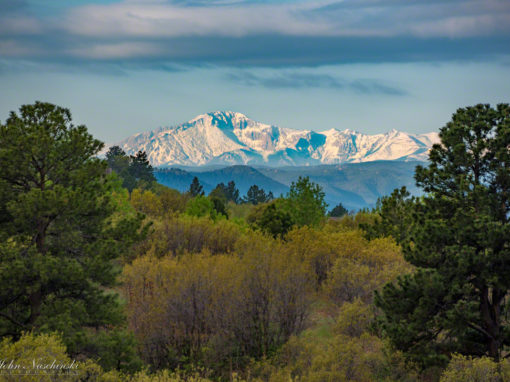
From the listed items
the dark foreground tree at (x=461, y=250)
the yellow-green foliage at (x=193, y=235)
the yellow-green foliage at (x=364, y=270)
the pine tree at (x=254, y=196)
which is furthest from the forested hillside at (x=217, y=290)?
the pine tree at (x=254, y=196)

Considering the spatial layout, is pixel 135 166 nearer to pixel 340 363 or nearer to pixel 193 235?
pixel 193 235

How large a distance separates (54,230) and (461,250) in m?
15.8

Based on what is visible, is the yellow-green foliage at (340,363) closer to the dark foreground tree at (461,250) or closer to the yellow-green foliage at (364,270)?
the dark foreground tree at (461,250)

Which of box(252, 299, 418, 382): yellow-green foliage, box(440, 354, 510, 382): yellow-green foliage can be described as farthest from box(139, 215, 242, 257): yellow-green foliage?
box(440, 354, 510, 382): yellow-green foliage

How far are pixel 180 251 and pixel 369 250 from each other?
49.7ft

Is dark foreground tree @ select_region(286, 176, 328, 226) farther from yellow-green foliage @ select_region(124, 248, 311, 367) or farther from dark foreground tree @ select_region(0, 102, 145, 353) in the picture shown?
dark foreground tree @ select_region(0, 102, 145, 353)

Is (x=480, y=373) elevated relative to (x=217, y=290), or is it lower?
lower

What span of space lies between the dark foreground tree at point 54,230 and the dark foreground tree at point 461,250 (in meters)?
11.7

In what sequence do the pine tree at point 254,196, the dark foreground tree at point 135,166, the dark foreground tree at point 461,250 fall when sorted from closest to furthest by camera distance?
the dark foreground tree at point 461,250 → the dark foreground tree at point 135,166 → the pine tree at point 254,196

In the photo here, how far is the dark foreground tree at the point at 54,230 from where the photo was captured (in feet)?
60.7

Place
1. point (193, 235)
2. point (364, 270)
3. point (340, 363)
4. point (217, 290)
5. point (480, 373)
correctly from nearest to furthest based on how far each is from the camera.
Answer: point (480, 373)
point (340, 363)
point (217, 290)
point (364, 270)
point (193, 235)

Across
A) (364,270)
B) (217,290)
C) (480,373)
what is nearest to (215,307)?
(217,290)

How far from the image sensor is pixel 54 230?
2030 centimetres

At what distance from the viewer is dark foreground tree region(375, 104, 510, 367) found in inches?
701
